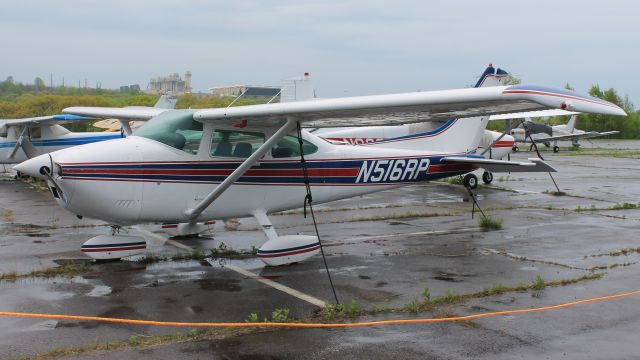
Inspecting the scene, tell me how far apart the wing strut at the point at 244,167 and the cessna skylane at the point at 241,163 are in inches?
0.6

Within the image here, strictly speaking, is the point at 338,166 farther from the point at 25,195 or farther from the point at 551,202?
the point at 25,195

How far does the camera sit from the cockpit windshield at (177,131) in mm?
8586

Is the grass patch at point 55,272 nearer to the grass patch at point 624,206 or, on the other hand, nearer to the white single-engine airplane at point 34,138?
the grass patch at point 624,206

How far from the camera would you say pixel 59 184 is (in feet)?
25.4

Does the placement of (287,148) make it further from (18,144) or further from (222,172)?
(18,144)

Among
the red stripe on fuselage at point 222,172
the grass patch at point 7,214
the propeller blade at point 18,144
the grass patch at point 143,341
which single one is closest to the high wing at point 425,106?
the red stripe on fuselage at point 222,172

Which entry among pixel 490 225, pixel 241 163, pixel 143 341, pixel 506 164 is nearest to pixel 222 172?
pixel 241 163

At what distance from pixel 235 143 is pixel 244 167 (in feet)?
2.06

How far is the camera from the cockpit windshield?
→ 28.2 feet

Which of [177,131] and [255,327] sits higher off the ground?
[177,131]

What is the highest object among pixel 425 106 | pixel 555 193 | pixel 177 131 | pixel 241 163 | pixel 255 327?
pixel 425 106

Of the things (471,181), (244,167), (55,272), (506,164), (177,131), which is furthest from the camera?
(471,181)

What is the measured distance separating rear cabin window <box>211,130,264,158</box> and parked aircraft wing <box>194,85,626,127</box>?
24cm

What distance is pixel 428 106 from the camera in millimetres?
7445
